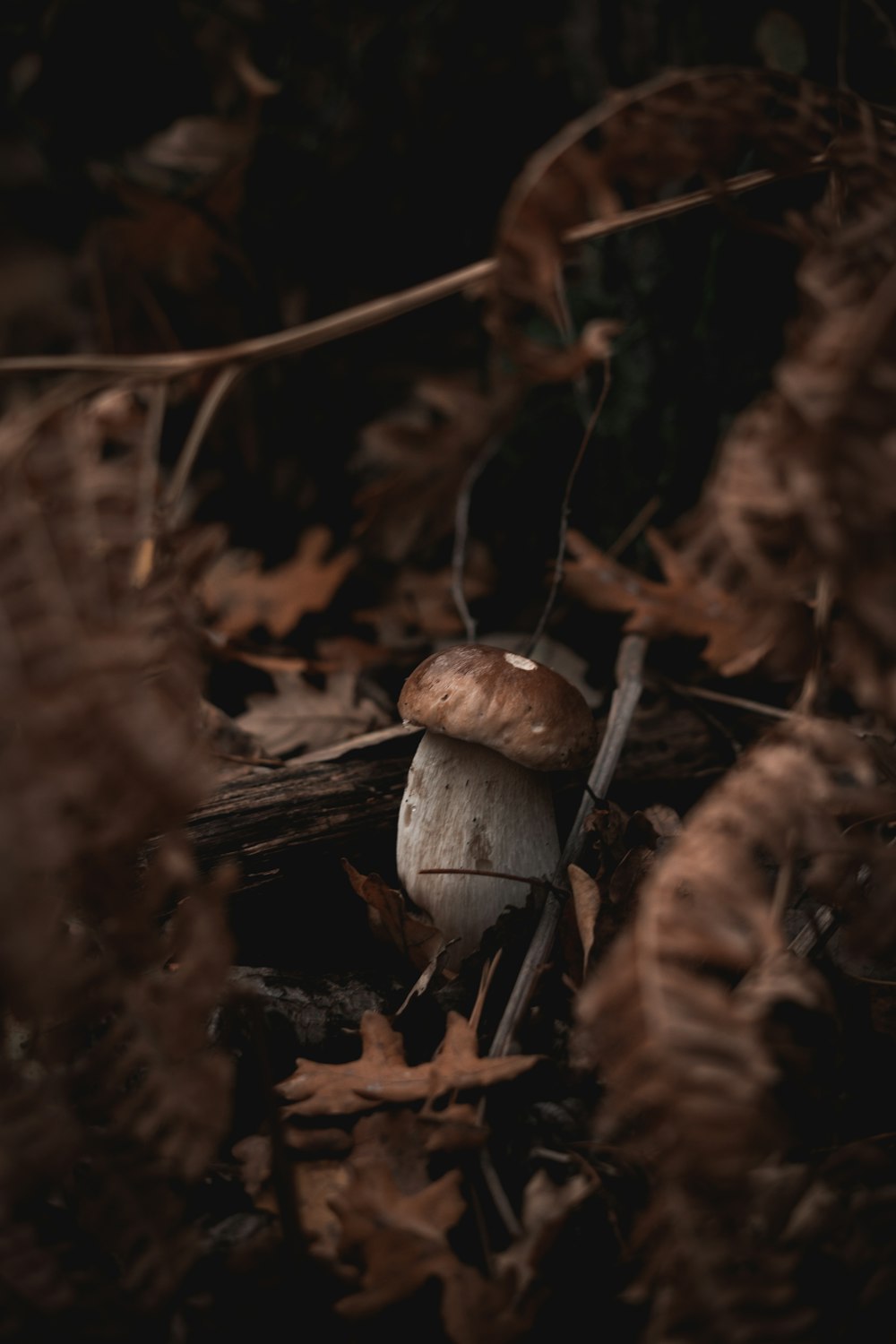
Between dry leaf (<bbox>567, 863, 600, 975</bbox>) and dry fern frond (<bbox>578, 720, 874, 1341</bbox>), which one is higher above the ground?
dry fern frond (<bbox>578, 720, 874, 1341</bbox>)

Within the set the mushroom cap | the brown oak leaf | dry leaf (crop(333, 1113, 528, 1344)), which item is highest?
the mushroom cap

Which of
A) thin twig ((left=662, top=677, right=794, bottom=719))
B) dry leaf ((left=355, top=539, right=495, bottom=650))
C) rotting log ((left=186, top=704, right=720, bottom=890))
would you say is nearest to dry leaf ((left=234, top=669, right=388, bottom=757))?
rotting log ((left=186, top=704, right=720, bottom=890))

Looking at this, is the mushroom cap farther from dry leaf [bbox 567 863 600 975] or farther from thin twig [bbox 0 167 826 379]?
thin twig [bbox 0 167 826 379]

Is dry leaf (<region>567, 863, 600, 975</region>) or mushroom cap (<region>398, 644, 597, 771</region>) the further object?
mushroom cap (<region>398, 644, 597, 771</region>)

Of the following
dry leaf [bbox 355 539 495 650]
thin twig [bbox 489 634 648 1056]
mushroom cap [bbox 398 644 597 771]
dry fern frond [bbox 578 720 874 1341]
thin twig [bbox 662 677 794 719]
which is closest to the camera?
dry fern frond [bbox 578 720 874 1341]

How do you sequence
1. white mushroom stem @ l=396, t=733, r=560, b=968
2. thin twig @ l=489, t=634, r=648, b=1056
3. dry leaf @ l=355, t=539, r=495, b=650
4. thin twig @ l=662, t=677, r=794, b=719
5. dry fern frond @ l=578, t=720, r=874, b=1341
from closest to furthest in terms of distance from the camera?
dry fern frond @ l=578, t=720, r=874, b=1341 < thin twig @ l=489, t=634, r=648, b=1056 < white mushroom stem @ l=396, t=733, r=560, b=968 < thin twig @ l=662, t=677, r=794, b=719 < dry leaf @ l=355, t=539, r=495, b=650

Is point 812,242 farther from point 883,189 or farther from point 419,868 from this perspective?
point 419,868

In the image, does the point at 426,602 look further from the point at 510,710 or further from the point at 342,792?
the point at 510,710

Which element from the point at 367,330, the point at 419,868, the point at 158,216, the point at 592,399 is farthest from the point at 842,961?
the point at 158,216
